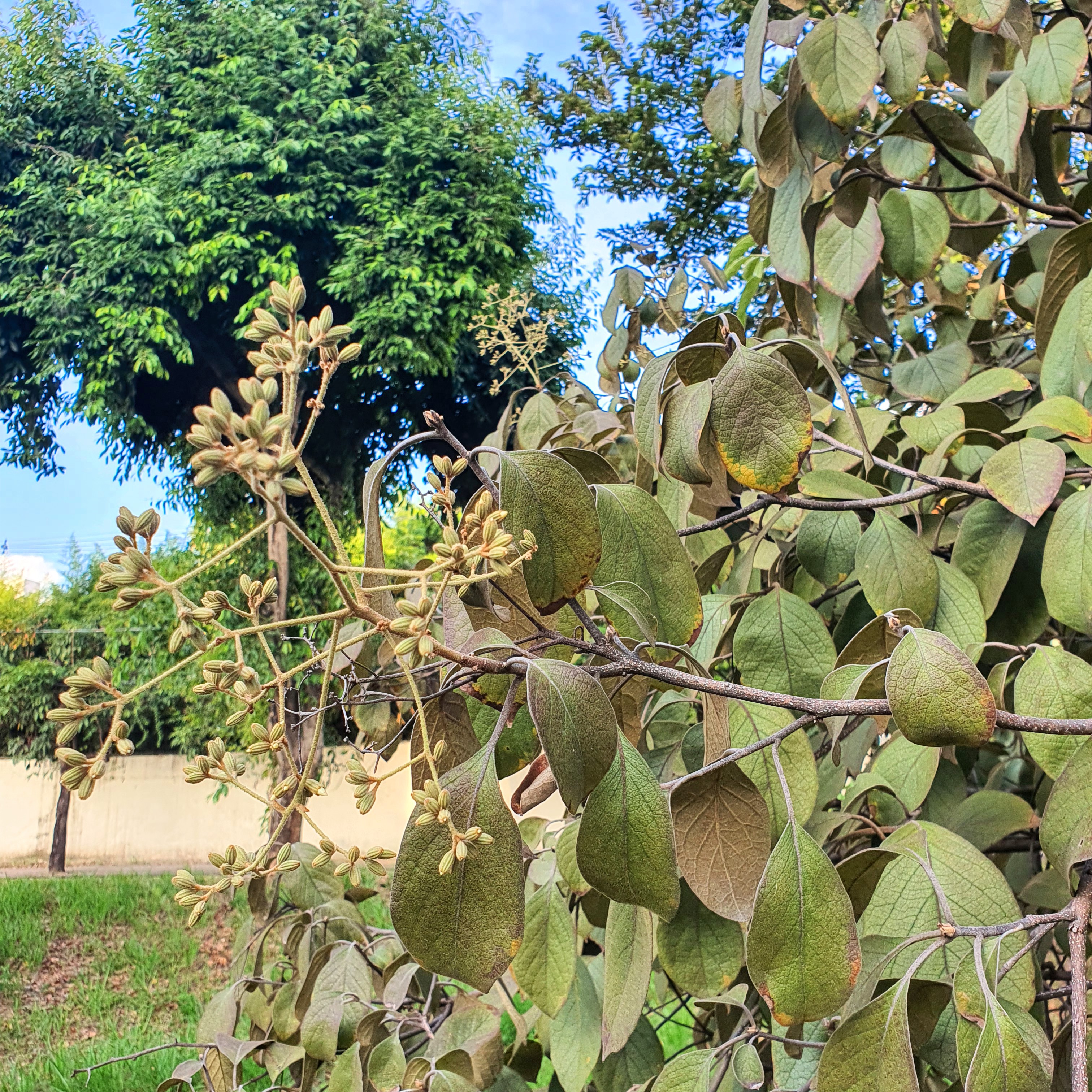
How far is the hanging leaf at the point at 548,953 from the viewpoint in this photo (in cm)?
53

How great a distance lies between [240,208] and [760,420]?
7795mm

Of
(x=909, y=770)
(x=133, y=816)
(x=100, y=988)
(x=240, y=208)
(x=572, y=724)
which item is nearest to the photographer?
(x=572, y=724)

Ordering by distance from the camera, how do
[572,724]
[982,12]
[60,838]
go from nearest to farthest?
[572,724] < [982,12] < [60,838]

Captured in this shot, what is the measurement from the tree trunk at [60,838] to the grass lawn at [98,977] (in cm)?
123

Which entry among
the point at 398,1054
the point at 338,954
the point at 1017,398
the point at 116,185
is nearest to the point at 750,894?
the point at 398,1054

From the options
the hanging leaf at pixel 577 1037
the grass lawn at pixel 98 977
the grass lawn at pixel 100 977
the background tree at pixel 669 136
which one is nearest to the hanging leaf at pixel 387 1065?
the hanging leaf at pixel 577 1037

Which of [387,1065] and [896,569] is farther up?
[896,569]

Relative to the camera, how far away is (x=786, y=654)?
54 centimetres

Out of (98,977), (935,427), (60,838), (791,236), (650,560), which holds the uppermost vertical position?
(791,236)

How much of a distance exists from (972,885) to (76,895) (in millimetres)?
5551

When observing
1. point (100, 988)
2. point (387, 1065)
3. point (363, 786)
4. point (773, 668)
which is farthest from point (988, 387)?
point (100, 988)

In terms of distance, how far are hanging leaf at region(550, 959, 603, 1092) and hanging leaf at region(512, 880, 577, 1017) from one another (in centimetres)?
9

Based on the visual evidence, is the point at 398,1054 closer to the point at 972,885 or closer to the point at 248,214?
the point at 972,885

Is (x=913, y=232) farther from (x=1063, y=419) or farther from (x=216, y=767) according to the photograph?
(x=216, y=767)
